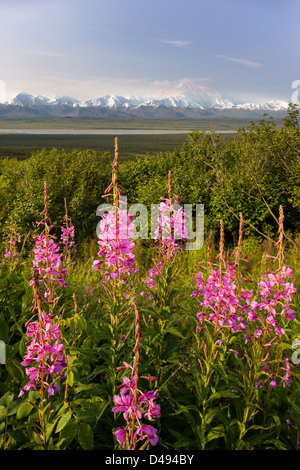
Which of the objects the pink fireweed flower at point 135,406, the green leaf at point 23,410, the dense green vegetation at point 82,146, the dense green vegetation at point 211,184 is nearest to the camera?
the pink fireweed flower at point 135,406

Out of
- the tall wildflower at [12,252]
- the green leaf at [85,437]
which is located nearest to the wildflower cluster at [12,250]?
the tall wildflower at [12,252]

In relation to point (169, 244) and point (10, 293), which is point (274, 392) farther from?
point (10, 293)

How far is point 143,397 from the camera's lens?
4.42 ft

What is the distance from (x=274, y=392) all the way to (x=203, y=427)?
0.66 meters

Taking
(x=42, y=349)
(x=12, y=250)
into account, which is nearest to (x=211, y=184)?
(x=12, y=250)

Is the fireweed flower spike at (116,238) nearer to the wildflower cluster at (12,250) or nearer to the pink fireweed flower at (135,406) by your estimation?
the pink fireweed flower at (135,406)

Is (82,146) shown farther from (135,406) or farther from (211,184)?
(135,406)

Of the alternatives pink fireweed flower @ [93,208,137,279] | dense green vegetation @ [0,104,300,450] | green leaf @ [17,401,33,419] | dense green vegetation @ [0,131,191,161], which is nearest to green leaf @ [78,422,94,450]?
dense green vegetation @ [0,104,300,450]

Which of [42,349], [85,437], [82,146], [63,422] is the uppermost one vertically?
[82,146]

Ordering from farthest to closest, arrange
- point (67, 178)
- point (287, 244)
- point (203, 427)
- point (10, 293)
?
point (67, 178) → point (287, 244) → point (10, 293) → point (203, 427)

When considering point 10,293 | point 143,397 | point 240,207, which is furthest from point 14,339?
point 240,207

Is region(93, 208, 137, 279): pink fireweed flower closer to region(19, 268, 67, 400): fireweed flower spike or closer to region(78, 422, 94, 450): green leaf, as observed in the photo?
region(19, 268, 67, 400): fireweed flower spike

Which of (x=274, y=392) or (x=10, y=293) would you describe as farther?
(x=10, y=293)
